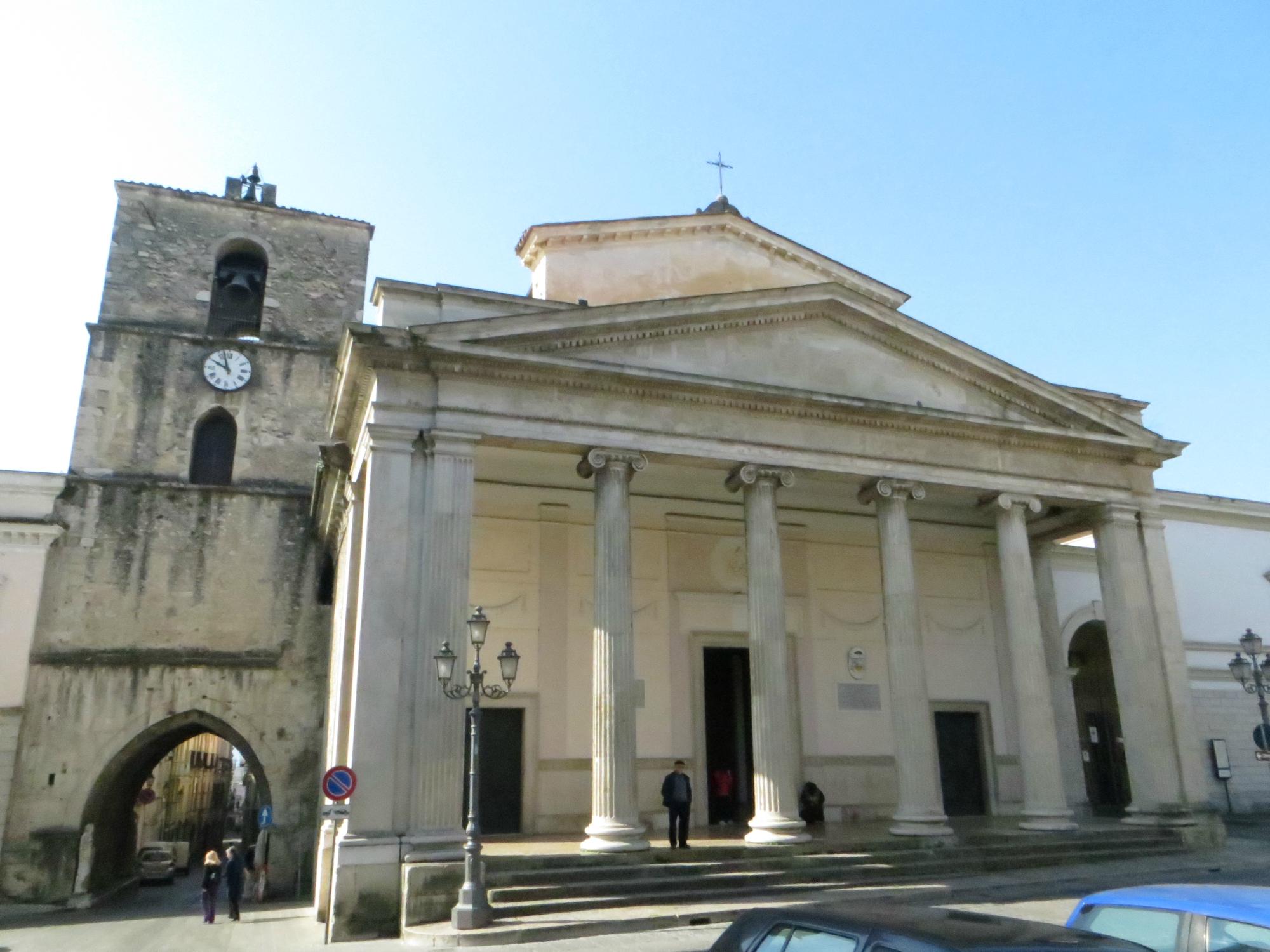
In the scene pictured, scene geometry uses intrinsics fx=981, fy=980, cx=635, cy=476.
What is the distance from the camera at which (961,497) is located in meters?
19.3

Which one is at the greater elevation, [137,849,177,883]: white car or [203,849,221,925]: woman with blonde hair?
[203,849,221,925]: woman with blonde hair

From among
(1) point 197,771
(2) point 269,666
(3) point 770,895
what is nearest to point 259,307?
(2) point 269,666

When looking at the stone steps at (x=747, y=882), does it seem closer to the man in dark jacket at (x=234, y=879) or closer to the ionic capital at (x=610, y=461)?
the ionic capital at (x=610, y=461)

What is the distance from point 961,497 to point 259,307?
61.3ft

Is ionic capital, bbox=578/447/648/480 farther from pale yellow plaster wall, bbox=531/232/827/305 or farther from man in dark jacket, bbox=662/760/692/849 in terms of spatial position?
pale yellow plaster wall, bbox=531/232/827/305

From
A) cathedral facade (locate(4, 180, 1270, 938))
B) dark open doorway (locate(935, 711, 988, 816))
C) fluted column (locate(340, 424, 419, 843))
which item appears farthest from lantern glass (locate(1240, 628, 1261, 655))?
fluted column (locate(340, 424, 419, 843))

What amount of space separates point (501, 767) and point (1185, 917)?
14.3 metres

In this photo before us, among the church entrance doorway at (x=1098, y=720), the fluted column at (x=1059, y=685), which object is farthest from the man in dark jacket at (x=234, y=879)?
the church entrance doorway at (x=1098, y=720)

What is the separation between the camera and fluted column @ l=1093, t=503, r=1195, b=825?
17406mm

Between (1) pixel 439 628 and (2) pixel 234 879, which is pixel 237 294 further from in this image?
(1) pixel 439 628

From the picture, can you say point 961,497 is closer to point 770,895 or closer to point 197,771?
point 770,895

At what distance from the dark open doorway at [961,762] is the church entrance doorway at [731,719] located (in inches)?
167

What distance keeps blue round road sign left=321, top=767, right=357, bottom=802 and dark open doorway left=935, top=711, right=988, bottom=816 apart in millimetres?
Answer: 13414

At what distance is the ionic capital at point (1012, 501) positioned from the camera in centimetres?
1797
